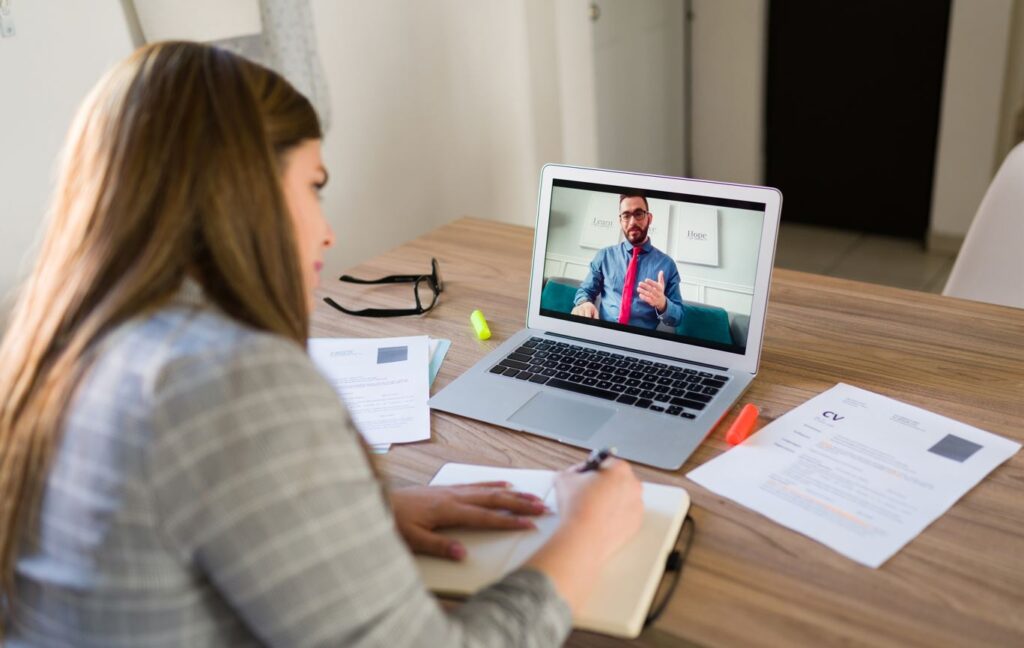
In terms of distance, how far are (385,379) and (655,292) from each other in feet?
1.35

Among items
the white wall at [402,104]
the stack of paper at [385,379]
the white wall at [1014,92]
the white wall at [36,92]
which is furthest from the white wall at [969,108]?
the white wall at [36,92]

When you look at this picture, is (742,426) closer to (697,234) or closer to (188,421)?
(697,234)

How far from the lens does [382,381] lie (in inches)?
51.9

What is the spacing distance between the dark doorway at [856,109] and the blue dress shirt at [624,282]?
2.56 m

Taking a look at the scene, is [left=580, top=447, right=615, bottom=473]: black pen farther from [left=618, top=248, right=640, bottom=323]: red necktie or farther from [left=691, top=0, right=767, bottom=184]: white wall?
[left=691, top=0, right=767, bottom=184]: white wall

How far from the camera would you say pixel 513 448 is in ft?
3.75

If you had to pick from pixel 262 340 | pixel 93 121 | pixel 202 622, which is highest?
pixel 93 121

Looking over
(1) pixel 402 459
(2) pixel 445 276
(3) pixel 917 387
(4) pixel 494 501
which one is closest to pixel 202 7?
(2) pixel 445 276

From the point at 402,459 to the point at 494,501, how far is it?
7.7 inches

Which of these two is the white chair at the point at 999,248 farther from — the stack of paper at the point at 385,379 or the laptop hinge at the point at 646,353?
the stack of paper at the point at 385,379

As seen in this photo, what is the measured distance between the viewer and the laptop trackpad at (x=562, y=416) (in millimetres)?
1153

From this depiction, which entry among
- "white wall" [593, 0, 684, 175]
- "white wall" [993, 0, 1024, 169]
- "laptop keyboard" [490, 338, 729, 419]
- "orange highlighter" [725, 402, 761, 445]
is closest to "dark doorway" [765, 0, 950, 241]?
"white wall" [993, 0, 1024, 169]

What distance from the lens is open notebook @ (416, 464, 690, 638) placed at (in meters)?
0.84

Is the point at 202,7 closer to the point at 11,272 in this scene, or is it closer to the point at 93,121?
the point at 11,272
